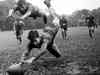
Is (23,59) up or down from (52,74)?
up

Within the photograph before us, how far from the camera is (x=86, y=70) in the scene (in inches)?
172

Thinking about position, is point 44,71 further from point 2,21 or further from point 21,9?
point 2,21

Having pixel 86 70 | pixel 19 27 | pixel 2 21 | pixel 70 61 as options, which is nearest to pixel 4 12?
pixel 2 21

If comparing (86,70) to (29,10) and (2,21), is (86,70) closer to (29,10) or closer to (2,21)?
(29,10)

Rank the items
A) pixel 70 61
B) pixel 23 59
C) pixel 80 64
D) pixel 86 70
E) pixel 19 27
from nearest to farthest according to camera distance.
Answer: pixel 23 59 < pixel 86 70 < pixel 80 64 < pixel 70 61 < pixel 19 27

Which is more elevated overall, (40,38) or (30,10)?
(30,10)

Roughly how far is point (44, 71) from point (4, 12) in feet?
45.8

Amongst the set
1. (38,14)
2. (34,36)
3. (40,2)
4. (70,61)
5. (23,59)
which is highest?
(40,2)

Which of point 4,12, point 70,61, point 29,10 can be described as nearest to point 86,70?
point 70,61

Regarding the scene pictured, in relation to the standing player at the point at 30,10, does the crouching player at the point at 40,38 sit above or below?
below

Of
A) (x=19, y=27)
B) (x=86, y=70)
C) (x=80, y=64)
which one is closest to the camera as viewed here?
(x=86, y=70)

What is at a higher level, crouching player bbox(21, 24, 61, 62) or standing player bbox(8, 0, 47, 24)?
standing player bbox(8, 0, 47, 24)

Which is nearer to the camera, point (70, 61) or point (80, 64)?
point (80, 64)

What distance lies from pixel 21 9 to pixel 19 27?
14.6 ft
